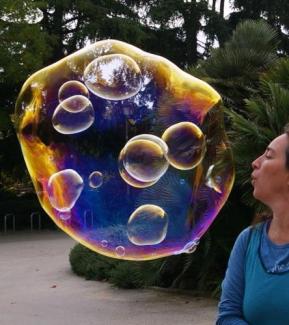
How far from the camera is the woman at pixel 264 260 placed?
1795 mm

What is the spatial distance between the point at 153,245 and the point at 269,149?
3.63 m

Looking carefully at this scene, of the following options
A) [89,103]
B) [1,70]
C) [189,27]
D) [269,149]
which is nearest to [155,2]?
[189,27]

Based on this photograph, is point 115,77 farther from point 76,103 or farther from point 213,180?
point 213,180

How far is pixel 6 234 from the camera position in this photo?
66.6 feet

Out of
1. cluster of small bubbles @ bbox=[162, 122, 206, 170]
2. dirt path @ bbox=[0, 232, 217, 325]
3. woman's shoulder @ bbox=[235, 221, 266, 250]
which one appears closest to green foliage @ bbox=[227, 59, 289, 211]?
dirt path @ bbox=[0, 232, 217, 325]

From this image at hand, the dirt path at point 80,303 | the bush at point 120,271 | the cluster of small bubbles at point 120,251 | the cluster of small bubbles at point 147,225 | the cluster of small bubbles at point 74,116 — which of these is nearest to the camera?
the cluster of small bubbles at point 120,251

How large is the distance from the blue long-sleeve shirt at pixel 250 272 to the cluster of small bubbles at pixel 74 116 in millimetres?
4118

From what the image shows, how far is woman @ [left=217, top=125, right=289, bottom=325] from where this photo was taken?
1.79 m

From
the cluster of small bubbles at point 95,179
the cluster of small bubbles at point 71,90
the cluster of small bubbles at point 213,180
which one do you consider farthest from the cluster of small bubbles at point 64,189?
the cluster of small bubbles at point 213,180

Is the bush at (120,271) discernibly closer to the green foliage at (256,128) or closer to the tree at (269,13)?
the green foliage at (256,128)

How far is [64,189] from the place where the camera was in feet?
18.8

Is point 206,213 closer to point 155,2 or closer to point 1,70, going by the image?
point 1,70

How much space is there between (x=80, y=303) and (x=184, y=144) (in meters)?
3.57

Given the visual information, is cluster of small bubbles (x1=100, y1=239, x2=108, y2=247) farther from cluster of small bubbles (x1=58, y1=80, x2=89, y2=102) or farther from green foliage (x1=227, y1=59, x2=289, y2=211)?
green foliage (x1=227, y1=59, x2=289, y2=211)
